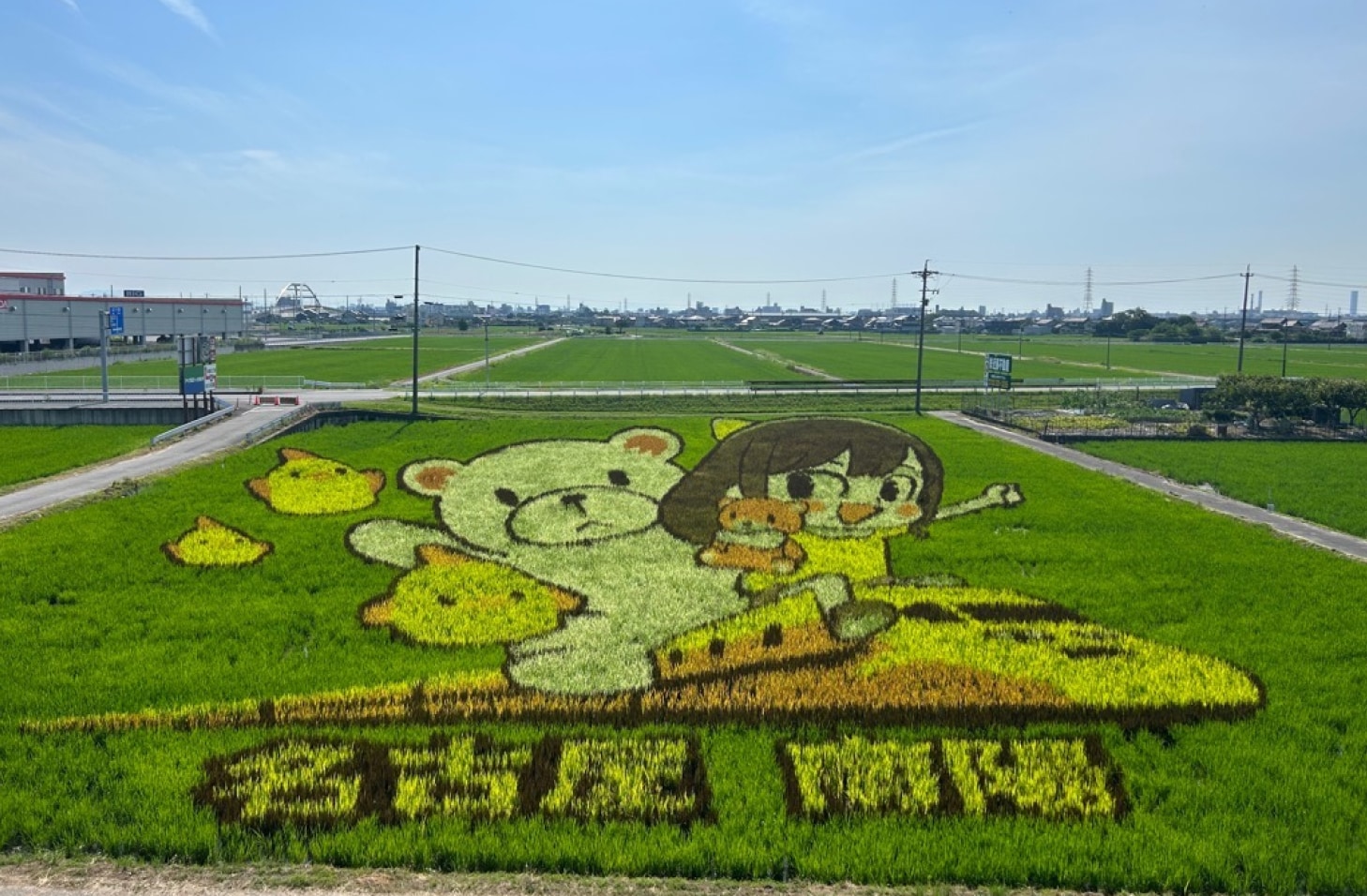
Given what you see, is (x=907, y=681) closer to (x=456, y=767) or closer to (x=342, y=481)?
(x=456, y=767)

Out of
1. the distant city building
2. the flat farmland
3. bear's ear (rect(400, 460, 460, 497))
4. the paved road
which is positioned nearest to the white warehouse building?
the distant city building

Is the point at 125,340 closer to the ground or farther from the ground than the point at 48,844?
farther from the ground

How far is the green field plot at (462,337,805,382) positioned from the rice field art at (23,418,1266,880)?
4225 centimetres

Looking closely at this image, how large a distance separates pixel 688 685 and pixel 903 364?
74.1 meters

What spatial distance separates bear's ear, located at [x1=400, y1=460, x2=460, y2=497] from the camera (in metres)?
26.2

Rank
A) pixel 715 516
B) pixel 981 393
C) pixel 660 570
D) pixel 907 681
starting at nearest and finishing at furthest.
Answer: pixel 907 681 < pixel 660 570 < pixel 715 516 < pixel 981 393

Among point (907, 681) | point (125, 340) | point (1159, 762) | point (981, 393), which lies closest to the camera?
point (1159, 762)

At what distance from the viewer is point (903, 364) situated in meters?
84.1

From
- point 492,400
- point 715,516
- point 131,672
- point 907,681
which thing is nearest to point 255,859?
point 131,672

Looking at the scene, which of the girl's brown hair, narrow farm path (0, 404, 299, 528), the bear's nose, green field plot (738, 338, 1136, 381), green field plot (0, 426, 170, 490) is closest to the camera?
the bear's nose

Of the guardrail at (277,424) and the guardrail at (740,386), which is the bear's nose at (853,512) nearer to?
the guardrail at (277,424)

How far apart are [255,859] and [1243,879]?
34.2 feet

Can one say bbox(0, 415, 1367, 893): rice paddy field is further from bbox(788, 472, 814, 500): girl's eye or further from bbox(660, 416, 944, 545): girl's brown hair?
bbox(788, 472, 814, 500): girl's eye

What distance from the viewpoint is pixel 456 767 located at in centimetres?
1128
